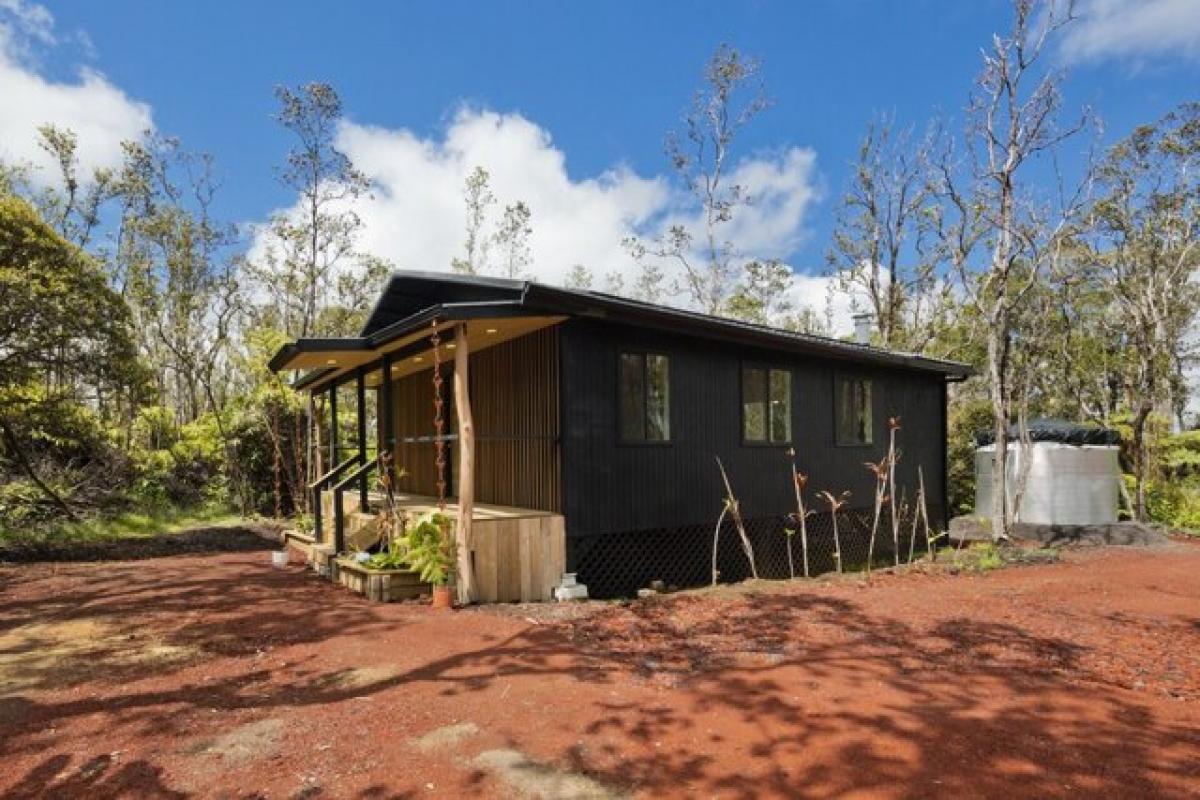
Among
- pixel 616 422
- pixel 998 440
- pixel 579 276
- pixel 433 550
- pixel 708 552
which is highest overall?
pixel 579 276

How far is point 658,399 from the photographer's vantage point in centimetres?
920

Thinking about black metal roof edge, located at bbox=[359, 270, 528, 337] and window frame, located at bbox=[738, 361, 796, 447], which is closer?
black metal roof edge, located at bbox=[359, 270, 528, 337]

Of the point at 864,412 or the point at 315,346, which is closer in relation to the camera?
the point at 315,346

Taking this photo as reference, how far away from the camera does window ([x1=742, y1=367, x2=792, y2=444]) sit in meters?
10.5

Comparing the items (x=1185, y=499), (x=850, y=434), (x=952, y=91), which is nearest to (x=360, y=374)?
(x=850, y=434)

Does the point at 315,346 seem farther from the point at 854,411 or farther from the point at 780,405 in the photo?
the point at 854,411

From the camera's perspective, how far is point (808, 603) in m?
7.55

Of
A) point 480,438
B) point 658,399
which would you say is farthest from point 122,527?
point 658,399

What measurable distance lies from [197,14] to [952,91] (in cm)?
1320

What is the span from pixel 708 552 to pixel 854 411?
4174 millimetres

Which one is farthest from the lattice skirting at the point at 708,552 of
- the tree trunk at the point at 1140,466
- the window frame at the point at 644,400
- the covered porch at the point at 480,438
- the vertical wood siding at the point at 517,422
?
the tree trunk at the point at 1140,466

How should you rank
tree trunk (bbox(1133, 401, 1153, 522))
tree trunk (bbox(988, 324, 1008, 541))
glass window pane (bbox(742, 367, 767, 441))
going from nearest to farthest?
1. glass window pane (bbox(742, 367, 767, 441))
2. tree trunk (bbox(988, 324, 1008, 541))
3. tree trunk (bbox(1133, 401, 1153, 522))

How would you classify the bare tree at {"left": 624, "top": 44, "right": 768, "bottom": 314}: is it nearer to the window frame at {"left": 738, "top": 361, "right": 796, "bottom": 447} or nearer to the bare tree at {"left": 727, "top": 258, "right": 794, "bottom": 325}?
the bare tree at {"left": 727, "top": 258, "right": 794, "bottom": 325}

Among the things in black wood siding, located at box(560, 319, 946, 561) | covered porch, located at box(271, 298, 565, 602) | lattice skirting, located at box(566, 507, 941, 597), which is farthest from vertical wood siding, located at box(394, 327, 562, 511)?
lattice skirting, located at box(566, 507, 941, 597)
